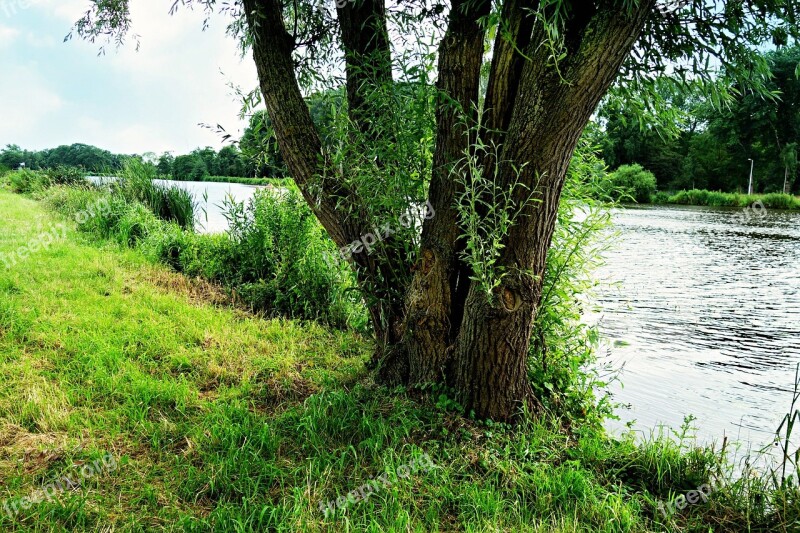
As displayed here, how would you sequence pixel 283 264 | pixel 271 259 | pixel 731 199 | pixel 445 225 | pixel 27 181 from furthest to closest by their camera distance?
1. pixel 731 199
2. pixel 27 181
3. pixel 271 259
4. pixel 283 264
5. pixel 445 225

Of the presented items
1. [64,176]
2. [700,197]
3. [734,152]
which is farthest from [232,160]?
[734,152]

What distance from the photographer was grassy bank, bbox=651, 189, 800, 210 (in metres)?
33.5

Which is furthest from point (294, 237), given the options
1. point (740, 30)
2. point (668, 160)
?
point (668, 160)

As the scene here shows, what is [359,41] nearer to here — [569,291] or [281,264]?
[569,291]

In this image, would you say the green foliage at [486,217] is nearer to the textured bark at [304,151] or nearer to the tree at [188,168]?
the textured bark at [304,151]

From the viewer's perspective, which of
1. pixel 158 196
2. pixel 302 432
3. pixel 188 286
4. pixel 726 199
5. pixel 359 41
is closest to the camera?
pixel 302 432

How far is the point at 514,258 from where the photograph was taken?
2.86 m

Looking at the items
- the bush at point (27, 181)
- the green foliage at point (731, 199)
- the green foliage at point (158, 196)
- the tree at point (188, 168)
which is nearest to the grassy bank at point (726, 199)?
the green foliage at point (731, 199)

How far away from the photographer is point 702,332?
6816 mm

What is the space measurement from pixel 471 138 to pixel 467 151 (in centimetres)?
34

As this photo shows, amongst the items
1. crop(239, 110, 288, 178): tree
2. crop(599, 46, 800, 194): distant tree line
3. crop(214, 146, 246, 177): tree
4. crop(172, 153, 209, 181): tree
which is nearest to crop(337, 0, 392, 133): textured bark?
crop(239, 110, 288, 178): tree

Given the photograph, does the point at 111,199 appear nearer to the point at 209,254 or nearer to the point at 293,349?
the point at 209,254

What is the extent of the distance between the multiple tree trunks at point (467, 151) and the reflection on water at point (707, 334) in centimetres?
116

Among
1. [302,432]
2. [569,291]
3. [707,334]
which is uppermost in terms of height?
[569,291]
